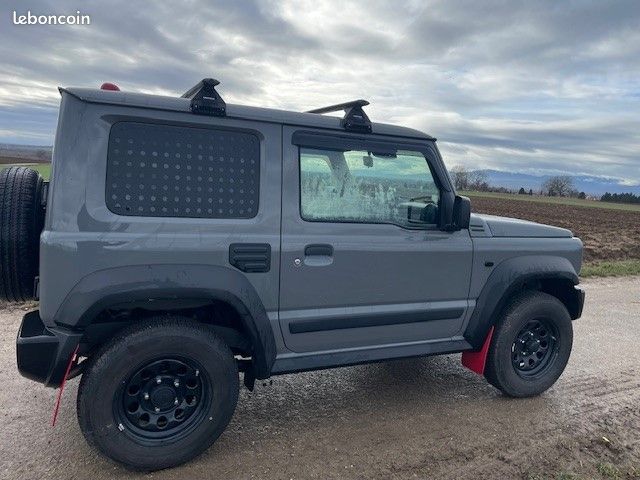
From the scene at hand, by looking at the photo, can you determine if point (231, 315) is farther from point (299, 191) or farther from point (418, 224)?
point (418, 224)

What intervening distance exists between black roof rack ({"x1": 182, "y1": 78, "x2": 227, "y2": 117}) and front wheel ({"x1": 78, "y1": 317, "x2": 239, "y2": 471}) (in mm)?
1216

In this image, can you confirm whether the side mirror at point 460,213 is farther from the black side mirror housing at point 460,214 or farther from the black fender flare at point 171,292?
the black fender flare at point 171,292

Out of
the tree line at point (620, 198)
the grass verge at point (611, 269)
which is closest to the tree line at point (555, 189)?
the tree line at point (620, 198)

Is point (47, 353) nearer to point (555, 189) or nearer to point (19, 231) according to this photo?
point (19, 231)

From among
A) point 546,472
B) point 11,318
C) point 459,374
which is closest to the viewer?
point 546,472

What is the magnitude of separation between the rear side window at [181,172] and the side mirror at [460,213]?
141cm

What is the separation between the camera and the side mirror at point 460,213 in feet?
11.4

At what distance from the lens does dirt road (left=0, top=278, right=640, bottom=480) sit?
296 cm

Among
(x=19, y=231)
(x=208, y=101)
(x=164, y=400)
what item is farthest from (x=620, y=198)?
(x=19, y=231)

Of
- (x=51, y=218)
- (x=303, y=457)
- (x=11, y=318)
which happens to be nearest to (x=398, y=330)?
(x=303, y=457)

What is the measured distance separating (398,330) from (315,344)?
63 centimetres

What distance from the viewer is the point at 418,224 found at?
353 centimetres

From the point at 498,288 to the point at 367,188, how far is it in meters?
1.31

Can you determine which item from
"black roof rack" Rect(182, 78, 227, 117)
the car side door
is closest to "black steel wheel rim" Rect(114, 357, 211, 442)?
the car side door
